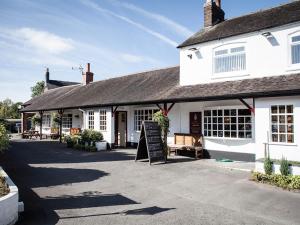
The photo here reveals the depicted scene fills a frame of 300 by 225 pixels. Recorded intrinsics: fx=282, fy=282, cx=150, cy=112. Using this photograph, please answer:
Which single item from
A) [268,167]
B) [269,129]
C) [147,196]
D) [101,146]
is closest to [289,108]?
[269,129]

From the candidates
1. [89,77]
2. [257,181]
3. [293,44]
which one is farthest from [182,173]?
[89,77]

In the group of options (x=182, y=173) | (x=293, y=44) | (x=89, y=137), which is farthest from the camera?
(x=89, y=137)

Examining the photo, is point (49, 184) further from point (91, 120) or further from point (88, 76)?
point (88, 76)

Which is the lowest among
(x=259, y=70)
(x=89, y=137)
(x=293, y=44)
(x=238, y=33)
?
(x=89, y=137)

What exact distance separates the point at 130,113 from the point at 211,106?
6928 mm

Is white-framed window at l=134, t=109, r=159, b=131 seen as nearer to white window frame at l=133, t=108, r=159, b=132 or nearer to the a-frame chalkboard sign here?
white window frame at l=133, t=108, r=159, b=132

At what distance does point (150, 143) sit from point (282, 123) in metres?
5.72

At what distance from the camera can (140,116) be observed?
751 inches

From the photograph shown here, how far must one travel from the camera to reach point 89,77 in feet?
95.7

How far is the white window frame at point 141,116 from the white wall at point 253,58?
3.38 meters

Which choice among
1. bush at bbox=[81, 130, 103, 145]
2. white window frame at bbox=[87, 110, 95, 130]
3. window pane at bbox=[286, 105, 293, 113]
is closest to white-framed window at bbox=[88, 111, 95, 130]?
white window frame at bbox=[87, 110, 95, 130]

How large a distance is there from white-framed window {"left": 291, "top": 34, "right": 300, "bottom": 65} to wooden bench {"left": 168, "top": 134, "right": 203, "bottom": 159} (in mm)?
5780

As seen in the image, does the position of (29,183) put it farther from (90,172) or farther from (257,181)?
(257,181)

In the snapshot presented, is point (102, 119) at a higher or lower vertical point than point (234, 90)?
lower
